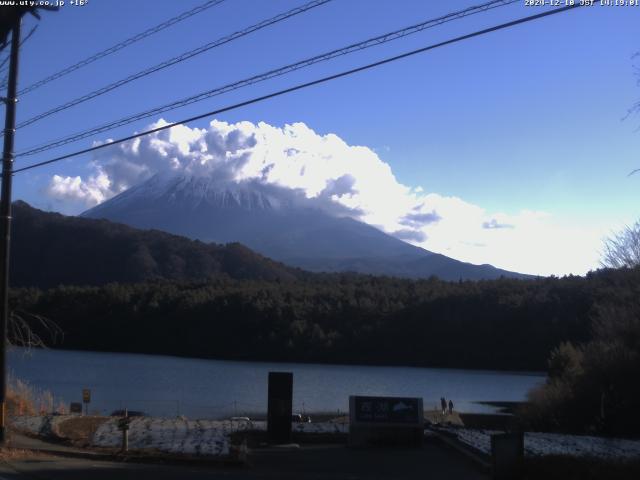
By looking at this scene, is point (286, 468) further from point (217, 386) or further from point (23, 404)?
point (217, 386)

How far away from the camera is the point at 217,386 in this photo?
58.0 m

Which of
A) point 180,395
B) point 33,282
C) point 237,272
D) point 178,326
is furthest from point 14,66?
point 237,272

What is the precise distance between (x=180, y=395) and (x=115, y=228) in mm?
123668

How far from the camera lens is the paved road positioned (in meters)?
15.4

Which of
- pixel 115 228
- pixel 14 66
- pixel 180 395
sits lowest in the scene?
pixel 180 395

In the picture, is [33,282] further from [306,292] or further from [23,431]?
[23,431]

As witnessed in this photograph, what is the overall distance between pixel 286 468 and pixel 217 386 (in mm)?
41564

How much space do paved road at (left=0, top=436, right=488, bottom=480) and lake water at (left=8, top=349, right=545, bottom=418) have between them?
2034 cm

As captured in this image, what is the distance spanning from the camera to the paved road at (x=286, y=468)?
1537 centimetres

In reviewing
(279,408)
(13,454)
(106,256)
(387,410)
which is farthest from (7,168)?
(106,256)

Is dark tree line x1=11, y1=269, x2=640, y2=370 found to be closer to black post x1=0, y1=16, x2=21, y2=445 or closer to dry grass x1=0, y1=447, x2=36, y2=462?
black post x1=0, y1=16, x2=21, y2=445

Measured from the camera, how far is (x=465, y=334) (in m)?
96.1

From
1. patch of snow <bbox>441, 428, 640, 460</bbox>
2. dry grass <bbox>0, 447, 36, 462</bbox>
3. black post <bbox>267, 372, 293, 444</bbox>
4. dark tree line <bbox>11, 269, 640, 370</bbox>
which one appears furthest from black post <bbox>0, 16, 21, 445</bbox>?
dark tree line <bbox>11, 269, 640, 370</bbox>

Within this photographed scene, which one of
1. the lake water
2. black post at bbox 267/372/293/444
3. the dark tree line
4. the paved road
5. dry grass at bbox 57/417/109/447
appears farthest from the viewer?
the dark tree line
